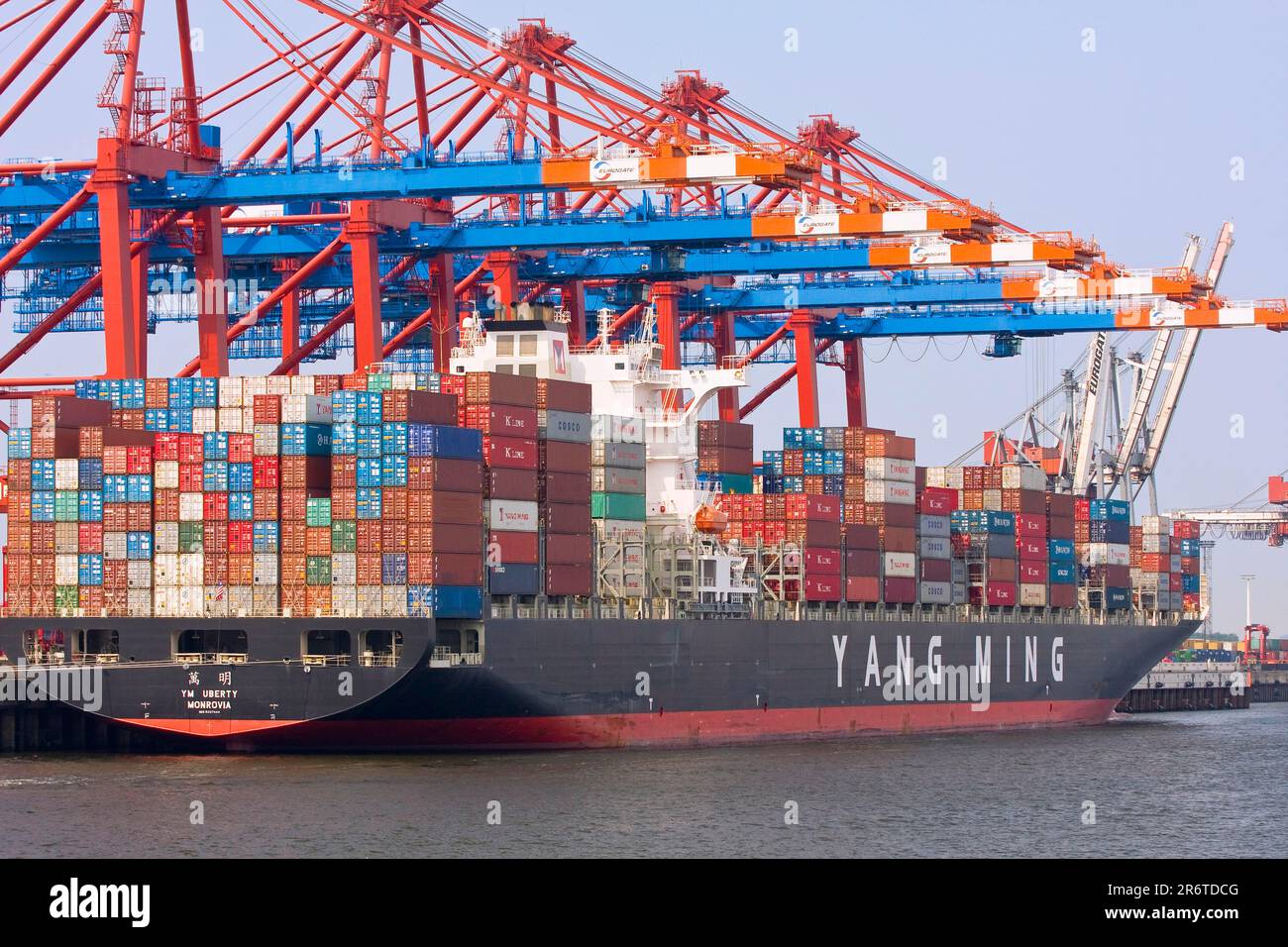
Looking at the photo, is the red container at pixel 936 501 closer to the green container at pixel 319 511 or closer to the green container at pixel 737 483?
the green container at pixel 737 483

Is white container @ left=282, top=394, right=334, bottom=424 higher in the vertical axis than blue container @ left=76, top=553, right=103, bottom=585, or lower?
higher

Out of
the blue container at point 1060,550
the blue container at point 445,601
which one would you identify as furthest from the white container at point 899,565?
the blue container at point 445,601

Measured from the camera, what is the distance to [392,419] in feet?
170

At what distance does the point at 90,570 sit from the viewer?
2116 inches

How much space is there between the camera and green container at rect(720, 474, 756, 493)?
2707 inches

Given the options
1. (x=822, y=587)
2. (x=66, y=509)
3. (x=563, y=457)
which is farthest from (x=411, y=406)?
(x=822, y=587)

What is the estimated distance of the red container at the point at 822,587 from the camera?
6738 cm

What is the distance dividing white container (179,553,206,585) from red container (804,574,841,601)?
21351 mm

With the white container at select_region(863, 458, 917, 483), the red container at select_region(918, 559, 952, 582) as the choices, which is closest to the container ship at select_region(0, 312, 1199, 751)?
the white container at select_region(863, 458, 917, 483)

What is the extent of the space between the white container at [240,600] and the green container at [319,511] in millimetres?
2259

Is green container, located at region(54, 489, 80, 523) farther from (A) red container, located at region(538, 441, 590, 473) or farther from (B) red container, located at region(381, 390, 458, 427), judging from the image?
(A) red container, located at region(538, 441, 590, 473)
